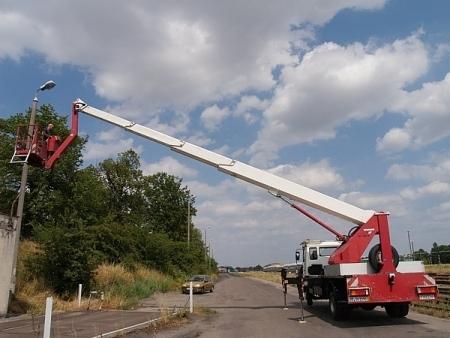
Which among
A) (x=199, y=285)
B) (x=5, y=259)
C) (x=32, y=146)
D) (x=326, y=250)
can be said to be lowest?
(x=199, y=285)

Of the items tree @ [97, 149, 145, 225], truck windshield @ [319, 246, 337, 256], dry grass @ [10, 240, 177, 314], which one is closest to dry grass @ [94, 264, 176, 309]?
dry grass @ [10, 240, 177, 314]

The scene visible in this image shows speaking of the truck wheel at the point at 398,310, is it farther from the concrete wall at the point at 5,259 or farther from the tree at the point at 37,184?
the tree at the point at 37,184

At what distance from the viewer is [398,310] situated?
15867mm

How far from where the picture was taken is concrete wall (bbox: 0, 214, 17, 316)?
1809 centimetres

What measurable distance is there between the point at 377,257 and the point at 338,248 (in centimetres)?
209

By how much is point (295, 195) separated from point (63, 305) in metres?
11.9

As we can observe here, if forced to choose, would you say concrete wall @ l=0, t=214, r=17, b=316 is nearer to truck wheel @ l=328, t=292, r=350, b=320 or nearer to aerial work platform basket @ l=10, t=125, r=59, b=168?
aerial work platform basket @ l=10, t=125, r=59, b=168

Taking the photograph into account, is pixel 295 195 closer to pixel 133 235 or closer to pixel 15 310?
pixel 15 310

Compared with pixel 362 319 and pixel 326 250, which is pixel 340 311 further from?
pixel 326 250

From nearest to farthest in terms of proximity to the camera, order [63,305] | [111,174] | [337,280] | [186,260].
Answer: [337,280] < [63,305] < [186,260] < [111,174]

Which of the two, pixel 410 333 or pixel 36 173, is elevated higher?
pixel 36 173

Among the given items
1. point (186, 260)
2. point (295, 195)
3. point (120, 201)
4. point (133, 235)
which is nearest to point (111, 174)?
point (120, 201)

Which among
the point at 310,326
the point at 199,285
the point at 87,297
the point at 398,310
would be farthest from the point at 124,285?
the point at 398,310

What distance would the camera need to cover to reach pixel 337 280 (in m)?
16.0
